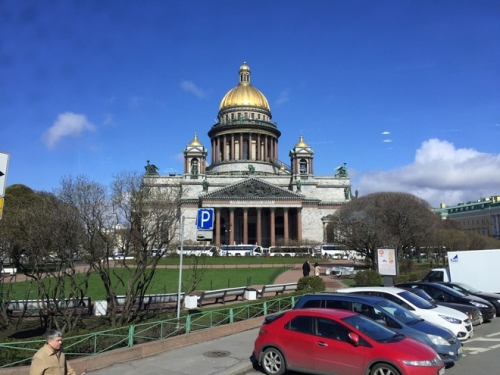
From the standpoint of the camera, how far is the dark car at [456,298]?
55.7ft

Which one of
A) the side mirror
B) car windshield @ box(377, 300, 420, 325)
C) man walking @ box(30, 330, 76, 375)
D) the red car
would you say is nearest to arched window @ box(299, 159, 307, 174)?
car windshield @ box(377, 300, 420, 325)

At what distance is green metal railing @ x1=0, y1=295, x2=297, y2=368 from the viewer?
31.4 feet

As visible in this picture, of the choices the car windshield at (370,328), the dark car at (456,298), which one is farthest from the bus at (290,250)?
the car windshield at (370,328)

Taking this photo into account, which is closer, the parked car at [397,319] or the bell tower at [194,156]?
the parked car at [397,319]

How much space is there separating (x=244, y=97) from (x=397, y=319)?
93.6 metres

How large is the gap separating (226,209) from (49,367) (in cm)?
7795

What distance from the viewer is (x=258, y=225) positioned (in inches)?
3196

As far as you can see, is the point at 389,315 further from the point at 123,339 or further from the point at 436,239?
the point at 436,239

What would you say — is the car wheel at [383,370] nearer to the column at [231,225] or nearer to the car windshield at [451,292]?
the car windshield at [451,292]

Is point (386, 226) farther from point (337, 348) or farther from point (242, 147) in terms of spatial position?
point (242, 147)

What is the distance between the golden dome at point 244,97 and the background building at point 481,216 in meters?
58.1

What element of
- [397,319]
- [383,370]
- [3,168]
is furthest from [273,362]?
[3,168]

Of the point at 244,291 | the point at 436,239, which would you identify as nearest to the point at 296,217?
the point at 436,239

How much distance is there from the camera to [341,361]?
28.2ft
